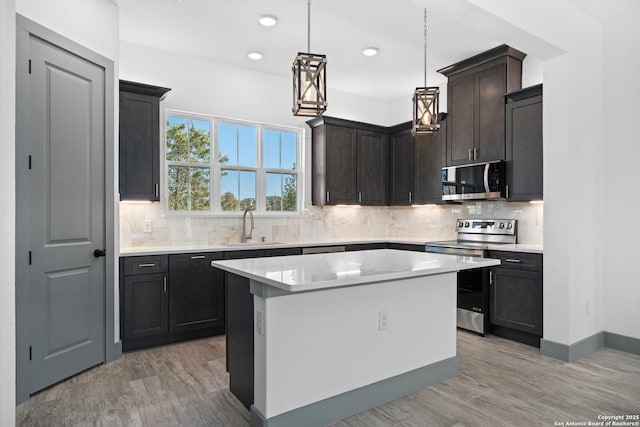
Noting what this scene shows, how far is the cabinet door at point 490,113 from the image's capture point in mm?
4234

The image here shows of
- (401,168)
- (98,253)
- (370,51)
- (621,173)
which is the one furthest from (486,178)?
(98,253)

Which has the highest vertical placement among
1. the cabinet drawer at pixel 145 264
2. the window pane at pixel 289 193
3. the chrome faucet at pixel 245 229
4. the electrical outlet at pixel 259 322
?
the window pane at pixel 289 193

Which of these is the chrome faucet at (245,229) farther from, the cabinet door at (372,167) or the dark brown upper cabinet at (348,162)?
the cabinet door at (372,167)

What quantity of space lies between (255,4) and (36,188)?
2202 millimetres

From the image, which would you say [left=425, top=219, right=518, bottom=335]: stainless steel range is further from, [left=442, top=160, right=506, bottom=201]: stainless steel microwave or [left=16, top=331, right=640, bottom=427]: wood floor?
[left=16, top=331, right=640, bottom=427]: wood floor

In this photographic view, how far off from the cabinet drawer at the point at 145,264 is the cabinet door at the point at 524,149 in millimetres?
3536

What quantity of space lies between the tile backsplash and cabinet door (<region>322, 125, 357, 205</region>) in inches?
14.2

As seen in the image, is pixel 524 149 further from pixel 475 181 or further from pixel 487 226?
pixel 487 226

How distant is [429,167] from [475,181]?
2.81 ft

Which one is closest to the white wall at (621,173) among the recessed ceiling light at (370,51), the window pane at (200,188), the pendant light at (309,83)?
the recessed ceiling light at (370,51)

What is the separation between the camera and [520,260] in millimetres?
3818

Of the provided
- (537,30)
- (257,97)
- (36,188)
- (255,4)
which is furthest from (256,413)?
(257,97)

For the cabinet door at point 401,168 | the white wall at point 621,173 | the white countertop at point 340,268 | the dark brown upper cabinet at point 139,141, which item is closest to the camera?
the white countertop at point 340,268

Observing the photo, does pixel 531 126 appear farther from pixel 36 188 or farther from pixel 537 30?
pixel 36 188
